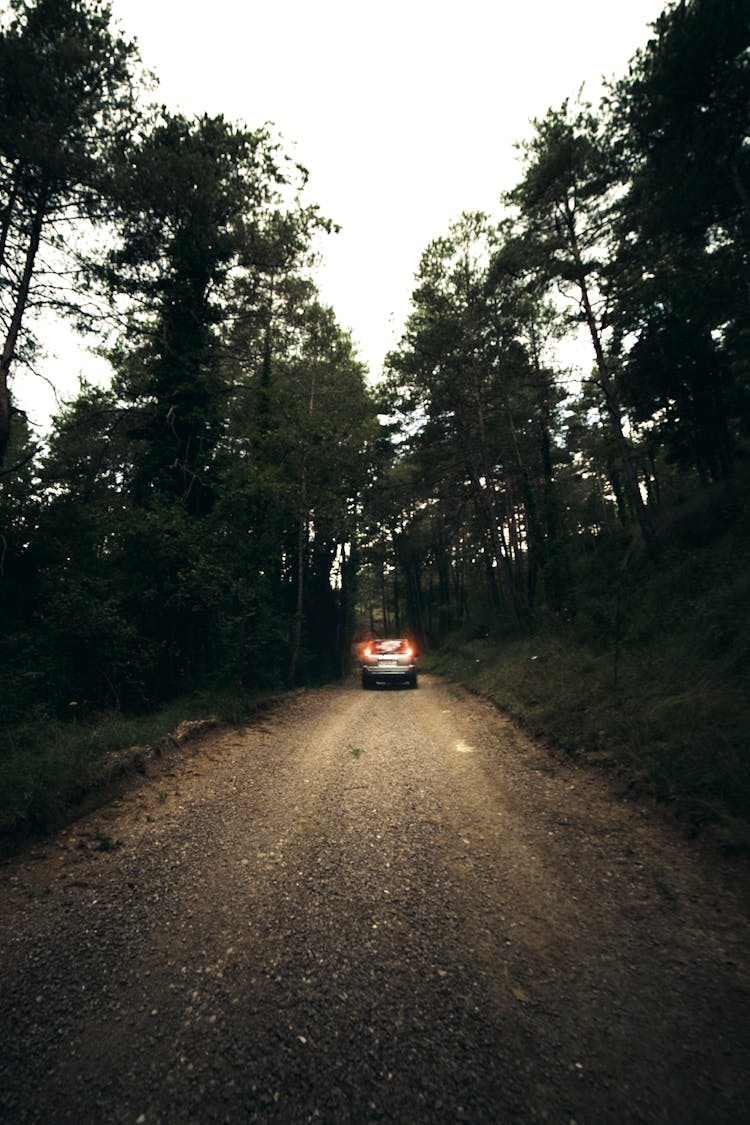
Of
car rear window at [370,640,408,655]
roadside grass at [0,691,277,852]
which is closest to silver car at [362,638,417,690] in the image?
car rear window at [370,640,408,655]

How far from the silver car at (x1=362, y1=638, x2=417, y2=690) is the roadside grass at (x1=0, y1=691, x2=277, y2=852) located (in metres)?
7.98

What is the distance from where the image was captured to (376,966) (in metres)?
2.44

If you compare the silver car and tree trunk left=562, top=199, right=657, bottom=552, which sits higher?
tree trunk left=562, top=199, right=657, bottom=552

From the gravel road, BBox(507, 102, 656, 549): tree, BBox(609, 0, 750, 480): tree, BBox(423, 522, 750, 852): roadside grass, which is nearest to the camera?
the gravel road

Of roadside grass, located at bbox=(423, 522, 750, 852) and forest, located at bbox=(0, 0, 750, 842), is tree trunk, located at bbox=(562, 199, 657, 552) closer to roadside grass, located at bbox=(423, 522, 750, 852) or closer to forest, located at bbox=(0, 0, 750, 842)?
forest, located at bbox=(0, 0, 750, 842)

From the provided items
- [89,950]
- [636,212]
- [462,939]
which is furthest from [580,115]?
[89,950]

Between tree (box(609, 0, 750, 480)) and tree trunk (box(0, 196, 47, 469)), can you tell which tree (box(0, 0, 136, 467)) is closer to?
tree trunk (box(0, 196, 47, 469))

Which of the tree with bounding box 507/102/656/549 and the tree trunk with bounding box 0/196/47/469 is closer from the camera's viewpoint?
the tree trunk with bounding box 0/196/47/469

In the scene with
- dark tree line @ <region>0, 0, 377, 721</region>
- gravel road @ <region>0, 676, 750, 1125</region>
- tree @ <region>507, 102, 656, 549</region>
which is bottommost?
gravel road @ <region>0, 676, 750, 1125</region>

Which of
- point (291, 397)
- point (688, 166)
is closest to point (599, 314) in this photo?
point (688, 166)

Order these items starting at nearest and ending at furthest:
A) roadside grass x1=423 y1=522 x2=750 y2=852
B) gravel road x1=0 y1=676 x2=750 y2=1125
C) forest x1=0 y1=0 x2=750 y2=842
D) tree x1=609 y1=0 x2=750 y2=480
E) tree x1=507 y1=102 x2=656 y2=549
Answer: gravel road x1=0 y1=676 x2=750 y2=1125, roadside grass x1=423 y1=522 x2=750 y2=852, forest x1=0 y1=0 x2=750 y2=842, tree x1=609 y1=0 x2=750 y2=480, tree x1=507 y1=102 x2=656 y2=549

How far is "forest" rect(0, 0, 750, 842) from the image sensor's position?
23.5ft

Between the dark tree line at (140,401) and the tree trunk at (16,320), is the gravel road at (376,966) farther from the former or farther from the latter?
the tree trunk at (16,320)

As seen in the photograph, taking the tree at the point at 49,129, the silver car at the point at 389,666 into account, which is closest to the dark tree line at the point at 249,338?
the tree at the point at 49,129
